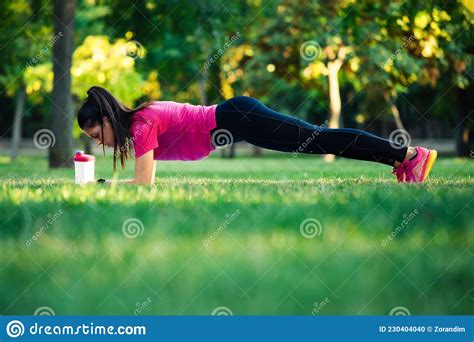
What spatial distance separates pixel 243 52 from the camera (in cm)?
2553

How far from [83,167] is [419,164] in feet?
9.53

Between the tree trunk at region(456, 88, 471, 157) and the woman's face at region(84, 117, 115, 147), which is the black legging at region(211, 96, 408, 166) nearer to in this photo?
the woman's face at region(84, 117, 115, 147)

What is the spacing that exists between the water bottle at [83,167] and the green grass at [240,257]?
1.40 meters

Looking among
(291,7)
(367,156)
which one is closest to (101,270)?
(367,156)

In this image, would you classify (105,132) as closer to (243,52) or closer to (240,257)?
(240,257)

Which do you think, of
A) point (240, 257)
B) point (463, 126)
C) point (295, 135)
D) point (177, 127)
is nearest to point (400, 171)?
point (295, 135)

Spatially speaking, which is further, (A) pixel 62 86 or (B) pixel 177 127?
(A) pixel 62 86

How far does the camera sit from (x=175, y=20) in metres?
13.8

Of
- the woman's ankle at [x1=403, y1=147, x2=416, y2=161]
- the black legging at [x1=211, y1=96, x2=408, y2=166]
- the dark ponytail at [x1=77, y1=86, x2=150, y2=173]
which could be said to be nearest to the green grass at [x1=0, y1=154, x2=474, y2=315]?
the dark ponytail at [x1=77, y1=86, x2=150, y2=173]

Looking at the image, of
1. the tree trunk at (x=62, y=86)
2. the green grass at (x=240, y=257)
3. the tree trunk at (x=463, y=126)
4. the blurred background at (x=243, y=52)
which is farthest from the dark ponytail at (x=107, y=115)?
the tree trunk at (x=463, y=126)

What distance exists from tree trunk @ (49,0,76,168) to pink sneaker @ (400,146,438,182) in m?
8.57

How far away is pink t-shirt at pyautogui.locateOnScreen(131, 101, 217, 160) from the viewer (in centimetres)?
555

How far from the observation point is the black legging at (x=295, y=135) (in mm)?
5605

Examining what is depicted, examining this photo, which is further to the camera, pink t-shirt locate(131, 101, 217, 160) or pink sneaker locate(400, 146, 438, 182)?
pink sneaker locate(400, 146, 438, 182)
